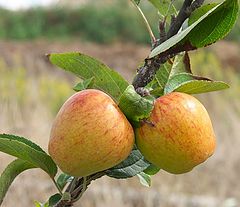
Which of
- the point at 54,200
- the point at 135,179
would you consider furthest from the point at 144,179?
the point at 135,179

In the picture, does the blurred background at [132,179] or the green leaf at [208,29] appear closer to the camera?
the green leaf at [208,29]

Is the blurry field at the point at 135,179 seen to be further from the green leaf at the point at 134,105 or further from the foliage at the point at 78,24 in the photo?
the foliage at the point at 78,24

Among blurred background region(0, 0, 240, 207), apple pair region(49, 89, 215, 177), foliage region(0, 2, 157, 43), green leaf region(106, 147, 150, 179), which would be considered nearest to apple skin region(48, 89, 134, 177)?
apple pair region(49, 89, 215, 177)

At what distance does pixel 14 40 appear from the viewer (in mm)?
12562

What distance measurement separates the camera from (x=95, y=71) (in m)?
0.72

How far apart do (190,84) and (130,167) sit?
13cm

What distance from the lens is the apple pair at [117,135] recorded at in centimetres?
61

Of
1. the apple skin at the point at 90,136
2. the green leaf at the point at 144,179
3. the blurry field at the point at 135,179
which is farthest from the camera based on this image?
the blurry field at the point at 135,179

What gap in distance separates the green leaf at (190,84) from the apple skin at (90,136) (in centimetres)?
8

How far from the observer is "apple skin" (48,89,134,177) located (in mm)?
607

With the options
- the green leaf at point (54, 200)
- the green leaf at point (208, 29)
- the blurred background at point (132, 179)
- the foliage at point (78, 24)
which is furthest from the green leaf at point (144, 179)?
the foliage at point (78, 24)

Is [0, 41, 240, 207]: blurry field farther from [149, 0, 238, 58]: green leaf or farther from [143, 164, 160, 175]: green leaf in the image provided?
[149, 0, 238, 58]: green leaf

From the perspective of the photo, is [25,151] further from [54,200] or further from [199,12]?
[199,12]

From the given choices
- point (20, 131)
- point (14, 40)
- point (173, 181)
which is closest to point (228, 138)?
point (173, 181)
